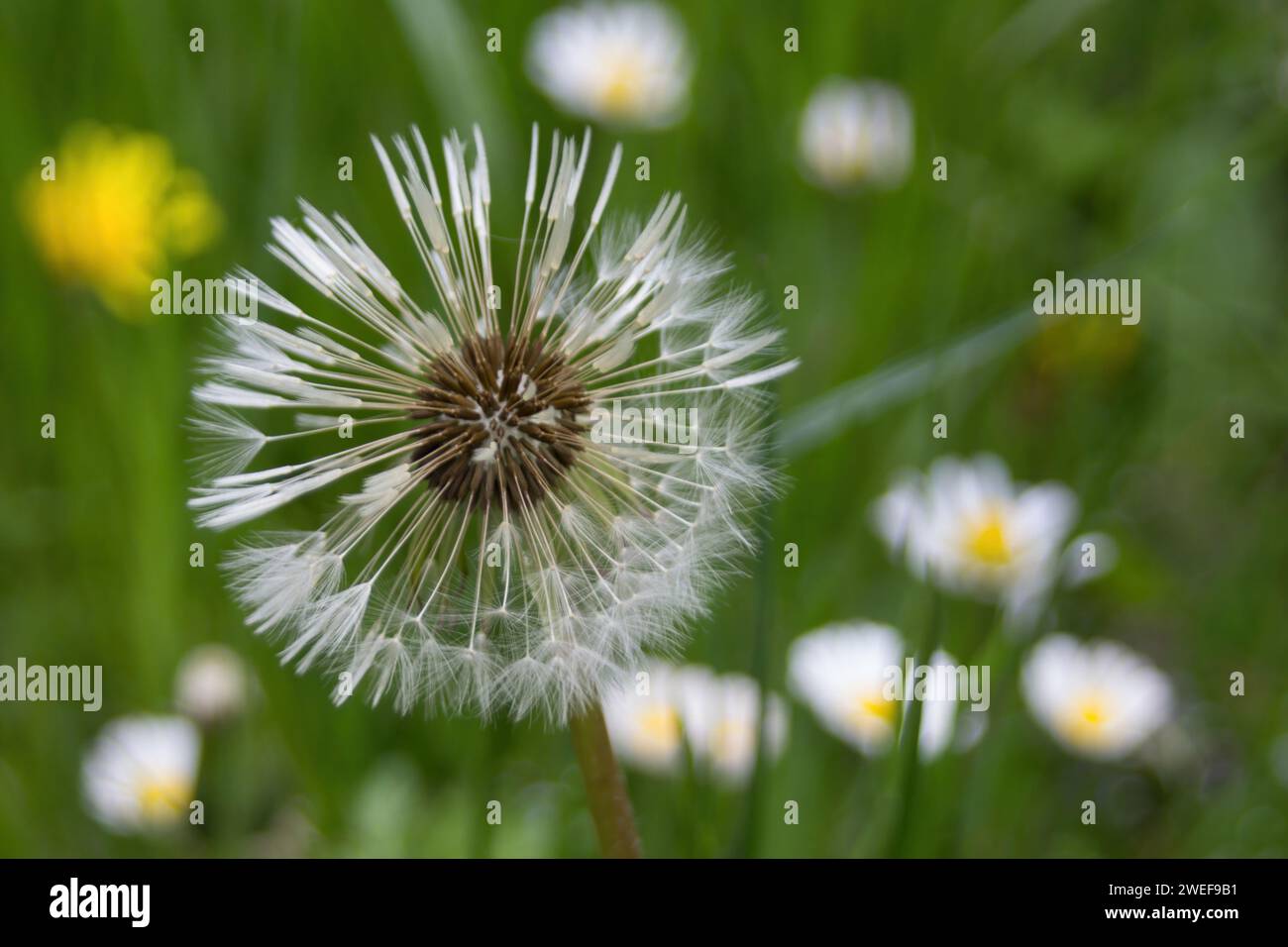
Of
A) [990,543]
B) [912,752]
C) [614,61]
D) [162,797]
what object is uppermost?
[614,61]

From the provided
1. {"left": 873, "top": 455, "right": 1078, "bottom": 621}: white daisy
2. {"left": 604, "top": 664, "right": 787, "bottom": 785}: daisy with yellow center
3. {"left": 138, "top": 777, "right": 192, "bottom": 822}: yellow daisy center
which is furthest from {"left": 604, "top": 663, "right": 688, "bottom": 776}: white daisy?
{"left": 138, "top": 777, "right": 192, "bottom": 822}: yellow daisy center

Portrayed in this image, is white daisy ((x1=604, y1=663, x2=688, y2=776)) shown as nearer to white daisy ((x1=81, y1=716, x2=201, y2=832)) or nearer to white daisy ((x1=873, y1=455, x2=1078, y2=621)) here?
white daisy ((x1=873, y1=455, x2=1078, y2=621))

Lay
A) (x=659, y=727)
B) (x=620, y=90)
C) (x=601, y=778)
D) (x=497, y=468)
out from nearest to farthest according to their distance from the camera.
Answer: (x=601, y=778), (x=497, y=468), (x=659, y=727), (x=620, y=90)

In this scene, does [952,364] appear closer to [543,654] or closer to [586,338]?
[586,338]

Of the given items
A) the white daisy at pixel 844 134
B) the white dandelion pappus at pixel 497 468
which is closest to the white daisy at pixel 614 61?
the white daisy at pixel 844 134

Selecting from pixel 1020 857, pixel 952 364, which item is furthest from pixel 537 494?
pixel 1020 857

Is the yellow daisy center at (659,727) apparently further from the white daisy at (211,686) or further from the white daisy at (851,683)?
the white daisy at (211,686)

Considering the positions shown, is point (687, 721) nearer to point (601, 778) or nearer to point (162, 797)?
point (601, 778)

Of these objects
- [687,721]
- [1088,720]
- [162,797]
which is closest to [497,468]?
[687,721]
